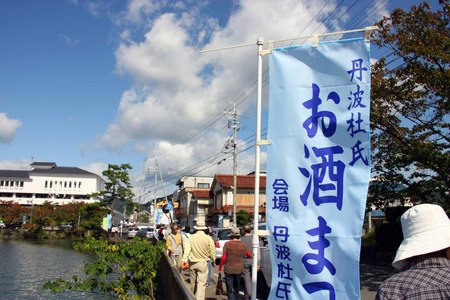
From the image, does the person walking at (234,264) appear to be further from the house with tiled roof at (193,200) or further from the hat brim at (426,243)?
the house with tiled roof at (193,200)

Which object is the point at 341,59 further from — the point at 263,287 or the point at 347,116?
the point at 263,287

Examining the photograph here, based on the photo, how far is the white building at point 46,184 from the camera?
82312mm

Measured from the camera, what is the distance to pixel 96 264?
10.1 m

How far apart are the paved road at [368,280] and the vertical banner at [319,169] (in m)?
6.49

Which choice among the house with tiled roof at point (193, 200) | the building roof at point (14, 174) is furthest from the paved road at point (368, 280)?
the building roof at point (14, 174)

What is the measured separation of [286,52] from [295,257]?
2.10 meters

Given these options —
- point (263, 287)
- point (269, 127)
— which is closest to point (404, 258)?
point (269, 127)

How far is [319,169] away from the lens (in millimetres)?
3826

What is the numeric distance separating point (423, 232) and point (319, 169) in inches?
63.3

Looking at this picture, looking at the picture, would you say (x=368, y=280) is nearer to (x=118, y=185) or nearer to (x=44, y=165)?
(x=118, y=185)

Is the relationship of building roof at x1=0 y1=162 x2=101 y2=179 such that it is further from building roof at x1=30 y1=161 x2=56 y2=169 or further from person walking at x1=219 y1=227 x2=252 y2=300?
person walking at x1=219 y1=227 x2=252 y2=300

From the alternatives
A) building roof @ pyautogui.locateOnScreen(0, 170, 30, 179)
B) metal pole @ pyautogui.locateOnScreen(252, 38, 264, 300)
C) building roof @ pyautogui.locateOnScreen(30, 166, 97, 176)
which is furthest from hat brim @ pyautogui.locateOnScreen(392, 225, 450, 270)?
building roof @ pyautogui.locateOnScreen(0, 170, 30, 179)

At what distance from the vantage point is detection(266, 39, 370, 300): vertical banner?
3621 millimetres

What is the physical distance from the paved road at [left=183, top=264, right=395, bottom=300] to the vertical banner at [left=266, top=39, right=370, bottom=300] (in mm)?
6486
